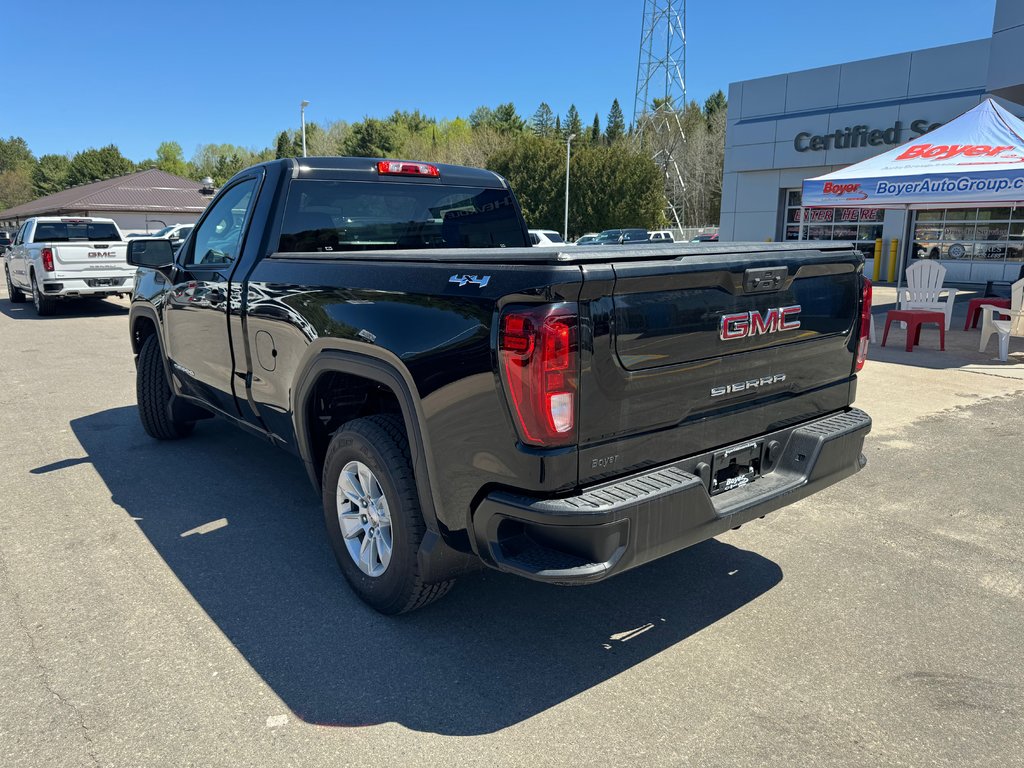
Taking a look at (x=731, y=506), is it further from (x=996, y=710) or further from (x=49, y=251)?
(x=49, y=251)

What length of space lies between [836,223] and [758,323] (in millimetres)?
26541

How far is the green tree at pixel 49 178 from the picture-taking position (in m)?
87.1

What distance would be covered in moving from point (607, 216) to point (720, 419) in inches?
1761

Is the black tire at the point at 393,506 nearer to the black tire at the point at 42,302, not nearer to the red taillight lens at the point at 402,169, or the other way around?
the red taillight lens at the point at 402,169

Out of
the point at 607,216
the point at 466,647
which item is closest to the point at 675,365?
the point at 466,647

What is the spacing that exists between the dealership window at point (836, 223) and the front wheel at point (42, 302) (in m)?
21.8

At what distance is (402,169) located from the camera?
4.37 m

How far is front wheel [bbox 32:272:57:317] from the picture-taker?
14.6 meters

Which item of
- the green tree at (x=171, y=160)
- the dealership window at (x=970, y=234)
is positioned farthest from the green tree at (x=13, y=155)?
the dealership window at (x=970, y=234)

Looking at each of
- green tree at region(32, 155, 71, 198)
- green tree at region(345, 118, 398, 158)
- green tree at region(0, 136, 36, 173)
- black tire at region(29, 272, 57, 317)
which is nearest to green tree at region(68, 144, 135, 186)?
green tree at region(32, 155, 71, 198)

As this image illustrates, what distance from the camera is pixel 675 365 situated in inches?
106

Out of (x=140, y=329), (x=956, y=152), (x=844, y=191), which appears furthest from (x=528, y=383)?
(x=956, y=152)

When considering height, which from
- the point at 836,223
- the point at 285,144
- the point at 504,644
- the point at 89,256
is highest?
the point at 285,144

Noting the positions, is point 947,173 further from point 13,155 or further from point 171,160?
point 13,155
